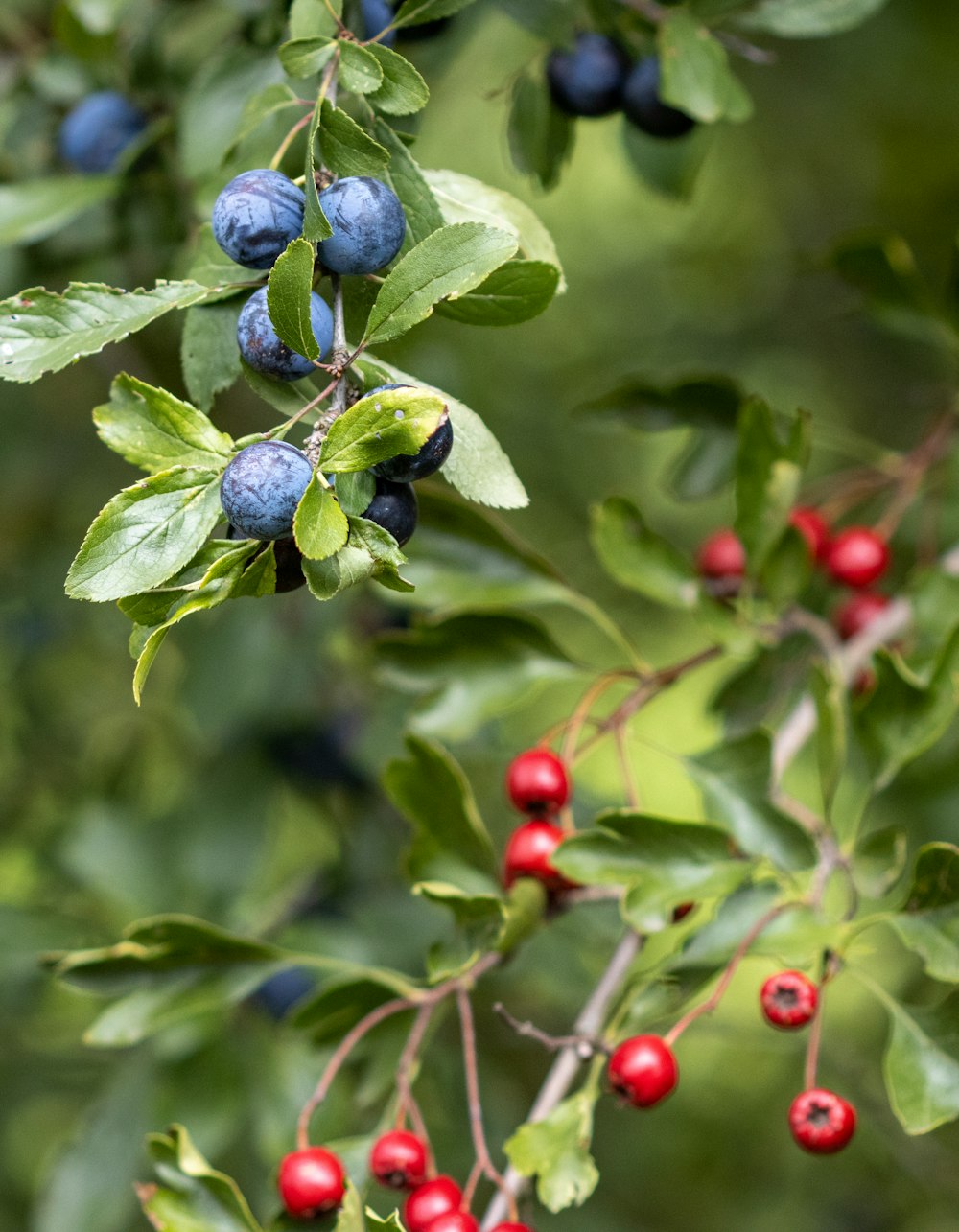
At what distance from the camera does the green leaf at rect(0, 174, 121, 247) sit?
4.38 ft


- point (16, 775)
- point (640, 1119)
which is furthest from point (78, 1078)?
point (640, 1119)

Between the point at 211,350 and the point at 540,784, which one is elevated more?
the point at 211,350

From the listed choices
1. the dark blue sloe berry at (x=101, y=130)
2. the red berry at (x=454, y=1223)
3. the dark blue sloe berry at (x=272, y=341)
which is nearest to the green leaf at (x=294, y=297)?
the dark blue sloe berry at (x=272, y=341)

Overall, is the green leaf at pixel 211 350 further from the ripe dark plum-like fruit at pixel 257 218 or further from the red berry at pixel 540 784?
the red berry at pixel 540 784

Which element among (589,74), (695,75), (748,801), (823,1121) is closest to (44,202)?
(589,74)

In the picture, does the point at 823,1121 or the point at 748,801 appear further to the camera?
the point at 748,801

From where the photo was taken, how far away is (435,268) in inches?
29.3

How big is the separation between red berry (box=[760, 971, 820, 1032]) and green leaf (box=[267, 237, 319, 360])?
0.60 m

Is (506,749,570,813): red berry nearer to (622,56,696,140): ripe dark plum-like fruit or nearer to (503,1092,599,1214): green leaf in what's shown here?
(503,1092,599,1214): green leaf

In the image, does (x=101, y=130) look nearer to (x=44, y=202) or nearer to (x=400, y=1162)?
(x=44, y=202)

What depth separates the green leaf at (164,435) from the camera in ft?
2.46

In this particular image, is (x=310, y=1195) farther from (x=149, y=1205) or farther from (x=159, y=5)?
(x=159, y=5)

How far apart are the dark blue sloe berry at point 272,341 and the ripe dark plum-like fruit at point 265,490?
10cm

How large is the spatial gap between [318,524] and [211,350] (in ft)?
0.83
